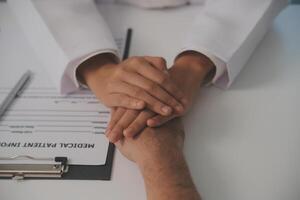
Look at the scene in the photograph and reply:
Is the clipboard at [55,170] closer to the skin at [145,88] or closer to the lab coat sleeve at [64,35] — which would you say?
the skin at [145,88]

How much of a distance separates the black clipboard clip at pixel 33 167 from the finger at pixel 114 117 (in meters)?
0.08

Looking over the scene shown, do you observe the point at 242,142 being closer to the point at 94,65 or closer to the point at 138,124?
the point at 138,124

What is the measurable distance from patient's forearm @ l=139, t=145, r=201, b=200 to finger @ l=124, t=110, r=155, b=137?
48 millimetres

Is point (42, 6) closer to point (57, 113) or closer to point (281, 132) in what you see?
point (57, 113)

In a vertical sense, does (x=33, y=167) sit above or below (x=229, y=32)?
below

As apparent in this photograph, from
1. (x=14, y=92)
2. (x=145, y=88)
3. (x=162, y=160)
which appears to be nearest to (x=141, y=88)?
(x=145, y=88)

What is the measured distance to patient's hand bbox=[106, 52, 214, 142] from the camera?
1.75 ft

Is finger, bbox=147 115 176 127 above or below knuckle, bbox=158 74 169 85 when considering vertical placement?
below

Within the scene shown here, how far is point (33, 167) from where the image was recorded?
52cm

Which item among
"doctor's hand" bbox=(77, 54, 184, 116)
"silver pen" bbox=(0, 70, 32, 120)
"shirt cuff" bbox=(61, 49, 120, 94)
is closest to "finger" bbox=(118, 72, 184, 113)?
"doctor's hand" bbox=(77, 54, 184, 116)

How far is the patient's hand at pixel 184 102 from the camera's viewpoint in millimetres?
533

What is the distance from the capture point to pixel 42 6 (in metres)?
0.71

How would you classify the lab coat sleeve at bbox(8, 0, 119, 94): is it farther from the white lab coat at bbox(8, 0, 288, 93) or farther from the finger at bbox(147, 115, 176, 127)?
the finger at bbox(147, 115, 176, 127)

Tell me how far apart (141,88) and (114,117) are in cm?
6
